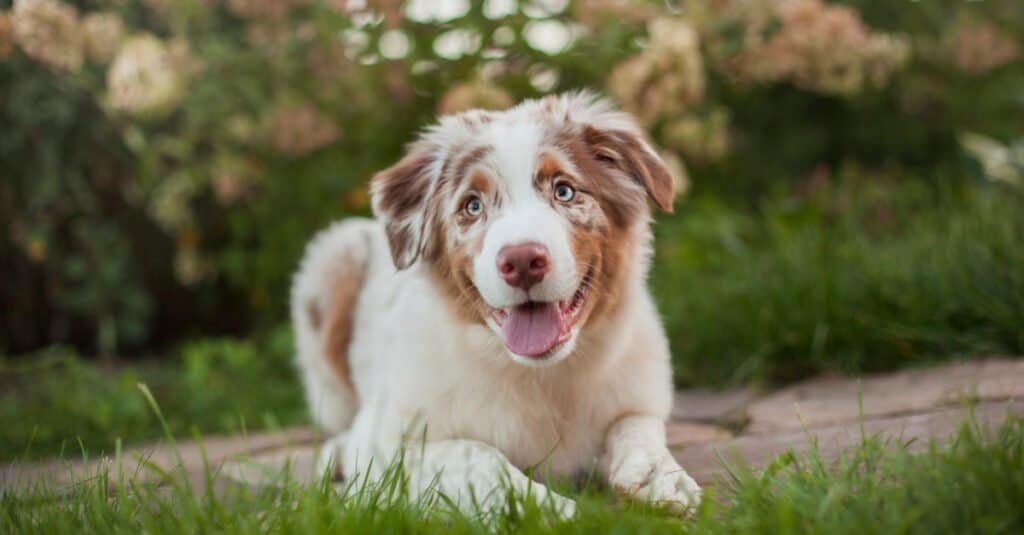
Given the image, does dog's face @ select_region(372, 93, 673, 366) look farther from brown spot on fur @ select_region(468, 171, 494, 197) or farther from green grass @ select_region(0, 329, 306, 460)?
green grass @ select_region(0, 329, 306, 460)

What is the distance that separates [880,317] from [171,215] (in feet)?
13.5

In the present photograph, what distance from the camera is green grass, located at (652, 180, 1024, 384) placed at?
401cm

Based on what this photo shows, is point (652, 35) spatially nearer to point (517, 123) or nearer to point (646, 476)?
point (517, 123)

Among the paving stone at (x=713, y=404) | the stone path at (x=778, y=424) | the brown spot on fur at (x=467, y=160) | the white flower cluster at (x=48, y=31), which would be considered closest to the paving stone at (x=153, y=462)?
the stone path at (x=778, y=424)

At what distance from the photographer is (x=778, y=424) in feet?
10.7

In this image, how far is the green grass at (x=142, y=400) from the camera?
421 centimetres

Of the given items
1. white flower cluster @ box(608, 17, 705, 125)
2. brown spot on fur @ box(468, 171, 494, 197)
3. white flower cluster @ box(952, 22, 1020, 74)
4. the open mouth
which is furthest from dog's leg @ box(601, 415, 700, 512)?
white flower cluster @ box(952, 22, 1020, 74)

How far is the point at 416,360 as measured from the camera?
2949mm

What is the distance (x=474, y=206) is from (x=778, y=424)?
1348mm

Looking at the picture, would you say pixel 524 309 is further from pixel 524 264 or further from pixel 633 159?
pixel 633 159

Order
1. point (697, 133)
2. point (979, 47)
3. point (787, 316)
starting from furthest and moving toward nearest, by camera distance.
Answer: point (979, 47) < point (697, 133) < point (787, 316)

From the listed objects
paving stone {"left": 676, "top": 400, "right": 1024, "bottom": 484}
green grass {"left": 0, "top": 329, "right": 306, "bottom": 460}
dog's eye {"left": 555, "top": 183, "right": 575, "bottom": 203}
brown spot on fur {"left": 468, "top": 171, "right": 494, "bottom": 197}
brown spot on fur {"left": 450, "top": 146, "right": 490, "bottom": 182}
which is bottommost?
green grass {"left": 0, "top": 329, "right": 306, "bottom": 460}

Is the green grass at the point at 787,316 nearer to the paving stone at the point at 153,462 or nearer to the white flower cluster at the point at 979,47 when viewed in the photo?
the paving stone at the point at 153,462

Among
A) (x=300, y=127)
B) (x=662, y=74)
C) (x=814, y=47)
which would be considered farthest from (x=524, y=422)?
(x=300, y=127)
